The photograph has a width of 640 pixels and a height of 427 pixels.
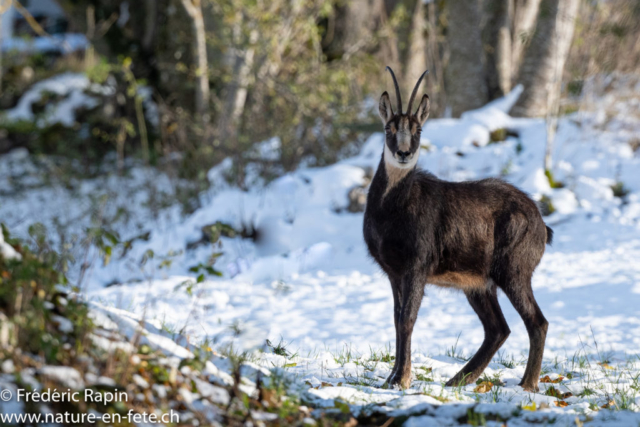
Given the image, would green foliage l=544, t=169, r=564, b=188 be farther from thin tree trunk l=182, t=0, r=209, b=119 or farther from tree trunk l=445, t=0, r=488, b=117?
thin tree trunk l=182, t=0, r=209, b=119

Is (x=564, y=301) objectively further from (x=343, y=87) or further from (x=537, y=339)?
(x=343, y=87)

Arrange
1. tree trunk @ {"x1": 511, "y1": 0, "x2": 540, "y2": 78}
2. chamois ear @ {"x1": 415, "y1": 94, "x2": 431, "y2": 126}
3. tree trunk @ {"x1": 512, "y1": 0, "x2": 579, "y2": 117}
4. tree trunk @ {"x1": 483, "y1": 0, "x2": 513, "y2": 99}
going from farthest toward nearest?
tree trunk @ {"x1": 511, "y1": 0, "x2": 540, "y2": 78}
tree trunk @ {"x1": 483, "y1": 0, "x2": 513, "y2": 99}
tree trunk @ {"x1": 512, "y1": 0, "x2": 579, "y2": 117}
chamois ear @ {"x1": 415, "y1": 94, "x2": 431, "y2": 126}

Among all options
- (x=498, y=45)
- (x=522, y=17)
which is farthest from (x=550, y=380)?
(x=522, y=17)

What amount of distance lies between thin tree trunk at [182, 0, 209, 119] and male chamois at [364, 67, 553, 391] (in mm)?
7236

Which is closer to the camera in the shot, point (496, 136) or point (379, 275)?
point (379, 275)

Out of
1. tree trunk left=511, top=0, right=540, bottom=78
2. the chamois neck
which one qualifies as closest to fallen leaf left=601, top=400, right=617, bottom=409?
the chamois neck

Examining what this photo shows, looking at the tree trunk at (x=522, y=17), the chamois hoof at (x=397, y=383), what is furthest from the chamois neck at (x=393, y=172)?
the tree trunk at (x=522, y=17)

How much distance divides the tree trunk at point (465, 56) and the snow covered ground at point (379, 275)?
53cm

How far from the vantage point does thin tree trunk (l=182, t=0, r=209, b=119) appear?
11.0m

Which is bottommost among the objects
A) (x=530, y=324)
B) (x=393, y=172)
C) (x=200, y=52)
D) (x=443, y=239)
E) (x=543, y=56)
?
(x=530, y=324)

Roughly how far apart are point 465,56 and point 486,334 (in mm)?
7312

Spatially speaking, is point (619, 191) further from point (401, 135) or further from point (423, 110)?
point (401, 135)

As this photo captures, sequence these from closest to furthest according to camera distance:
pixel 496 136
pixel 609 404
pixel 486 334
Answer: pixel 609 404
pixel 486 334
pixel 496 136

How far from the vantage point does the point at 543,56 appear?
10.1 meters
